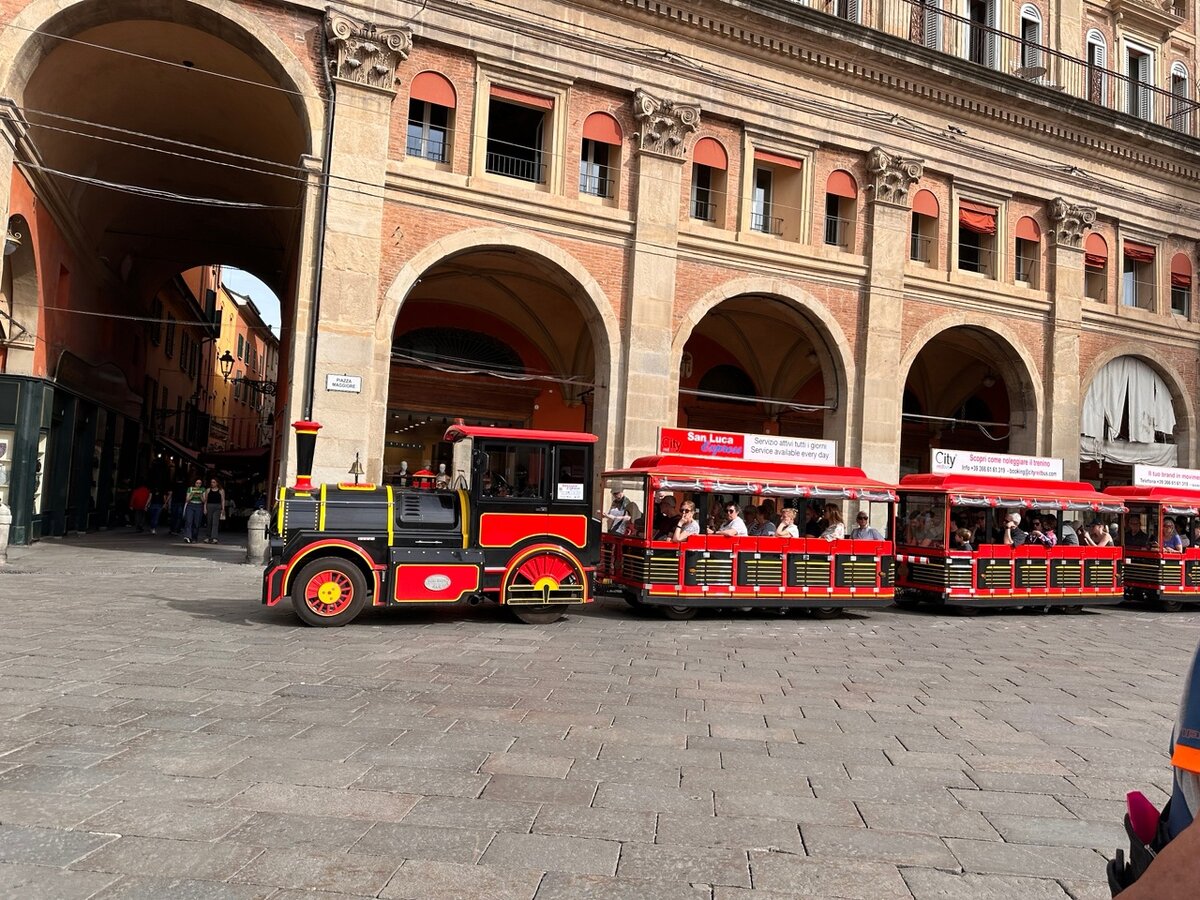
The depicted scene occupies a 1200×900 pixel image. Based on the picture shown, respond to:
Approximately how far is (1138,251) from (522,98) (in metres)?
17.9

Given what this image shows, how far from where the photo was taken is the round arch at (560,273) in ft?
50.9

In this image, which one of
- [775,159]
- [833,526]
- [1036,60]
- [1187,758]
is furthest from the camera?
[1036,60]

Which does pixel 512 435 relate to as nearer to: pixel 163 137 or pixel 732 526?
pixel 732 526

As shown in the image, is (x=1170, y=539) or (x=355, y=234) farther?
(x=1170, y=539)

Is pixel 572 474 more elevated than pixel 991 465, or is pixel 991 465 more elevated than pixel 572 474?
pixel 991 465

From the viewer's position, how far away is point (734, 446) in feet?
46.5

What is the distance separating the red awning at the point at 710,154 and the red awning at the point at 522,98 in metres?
3.29

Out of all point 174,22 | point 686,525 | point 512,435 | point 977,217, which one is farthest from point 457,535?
point 977,217

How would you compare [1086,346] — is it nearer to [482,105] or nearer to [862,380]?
[862,380]

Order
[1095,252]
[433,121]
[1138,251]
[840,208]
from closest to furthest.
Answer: [433,121]
[840,208]
[1095,252]
[1138,251]

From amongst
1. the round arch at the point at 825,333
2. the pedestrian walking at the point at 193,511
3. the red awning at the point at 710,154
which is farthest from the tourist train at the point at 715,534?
the pedestrian walking at the point at 193,511

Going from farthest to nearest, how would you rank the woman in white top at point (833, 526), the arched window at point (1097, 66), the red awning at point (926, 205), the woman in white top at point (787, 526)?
the arched window at point (1097, 66) → the red awning at point (926, 205) → the woman in white top at point (833, 526) → the woman in white top at point (787, 526)

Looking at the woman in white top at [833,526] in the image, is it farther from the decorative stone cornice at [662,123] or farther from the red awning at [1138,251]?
the red awning at [1138,251]

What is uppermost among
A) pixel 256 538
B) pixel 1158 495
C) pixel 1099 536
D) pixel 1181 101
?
pixel 1181 101
